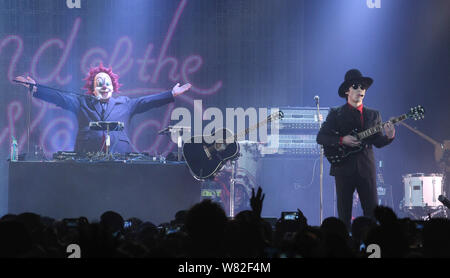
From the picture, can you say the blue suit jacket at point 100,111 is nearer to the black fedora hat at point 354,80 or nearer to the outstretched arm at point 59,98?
the outstretched arm at point 59,98

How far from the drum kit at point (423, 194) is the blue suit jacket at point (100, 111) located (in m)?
5.70

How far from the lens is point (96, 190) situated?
10438 millimetres

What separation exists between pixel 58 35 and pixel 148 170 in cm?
578

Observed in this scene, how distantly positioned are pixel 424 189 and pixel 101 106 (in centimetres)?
753

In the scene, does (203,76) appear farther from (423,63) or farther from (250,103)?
(423,63)

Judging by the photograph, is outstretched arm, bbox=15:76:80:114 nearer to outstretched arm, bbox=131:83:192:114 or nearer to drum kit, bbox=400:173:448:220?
outstretched arm, bbox=131:83:192:114

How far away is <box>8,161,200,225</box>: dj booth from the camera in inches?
408

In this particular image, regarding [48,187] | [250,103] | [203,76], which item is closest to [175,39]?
[203,76]

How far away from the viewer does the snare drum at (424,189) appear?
12836 millimetres

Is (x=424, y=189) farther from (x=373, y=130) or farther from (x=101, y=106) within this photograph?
(x=101, y=106)

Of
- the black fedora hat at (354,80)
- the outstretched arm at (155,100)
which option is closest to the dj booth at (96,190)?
the outstretched arm at (155,100)

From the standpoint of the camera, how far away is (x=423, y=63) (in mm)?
14445

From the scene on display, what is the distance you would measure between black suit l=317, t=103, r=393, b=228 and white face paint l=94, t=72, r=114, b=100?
22.7 feet

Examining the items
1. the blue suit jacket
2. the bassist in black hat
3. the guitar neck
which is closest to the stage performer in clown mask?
the blue suit jacket
